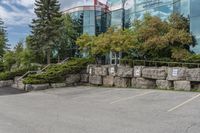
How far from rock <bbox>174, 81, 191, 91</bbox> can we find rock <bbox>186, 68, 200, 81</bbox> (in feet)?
1.14

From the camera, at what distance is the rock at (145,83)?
24.0 m

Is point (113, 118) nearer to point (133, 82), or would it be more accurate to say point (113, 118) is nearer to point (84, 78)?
point (133, 82)

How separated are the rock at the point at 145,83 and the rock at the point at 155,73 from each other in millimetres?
361

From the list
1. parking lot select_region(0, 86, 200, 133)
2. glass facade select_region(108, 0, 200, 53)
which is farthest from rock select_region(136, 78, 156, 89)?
parking lot select_region(0, 86, 200, 133)

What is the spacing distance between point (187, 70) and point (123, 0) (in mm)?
17145

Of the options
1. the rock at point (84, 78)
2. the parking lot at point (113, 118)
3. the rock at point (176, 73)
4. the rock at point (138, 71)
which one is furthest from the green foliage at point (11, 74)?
the parking lot at point (113, 118)

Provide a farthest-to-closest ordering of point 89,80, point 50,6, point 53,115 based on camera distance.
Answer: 1. point 50,6
2. point 89,80
3. point 53,115

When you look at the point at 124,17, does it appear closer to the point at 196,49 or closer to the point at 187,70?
the point at 196,49

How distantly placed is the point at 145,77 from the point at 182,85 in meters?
3.26

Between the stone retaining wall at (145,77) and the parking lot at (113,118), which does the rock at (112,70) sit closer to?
the stone retaining wall at (145,77)

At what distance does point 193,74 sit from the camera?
21.5 meters

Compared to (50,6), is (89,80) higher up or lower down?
lower down

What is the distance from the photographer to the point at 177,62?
24.2 m

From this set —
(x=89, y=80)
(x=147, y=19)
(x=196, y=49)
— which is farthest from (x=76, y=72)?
(x=196, y=49)
